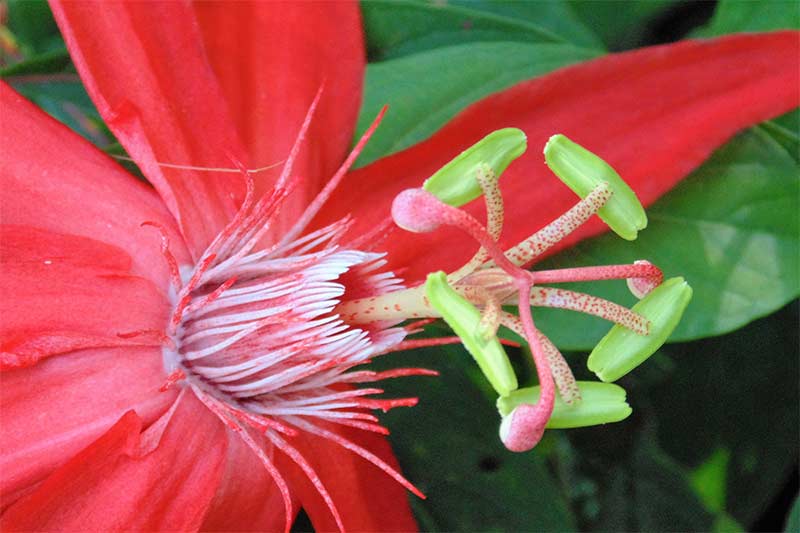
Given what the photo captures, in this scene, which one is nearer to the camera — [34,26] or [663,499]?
[663,499]

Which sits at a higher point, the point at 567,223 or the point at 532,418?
the point at 567,223

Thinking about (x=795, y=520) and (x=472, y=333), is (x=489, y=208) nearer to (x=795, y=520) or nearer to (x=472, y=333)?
(x=472, y=333)

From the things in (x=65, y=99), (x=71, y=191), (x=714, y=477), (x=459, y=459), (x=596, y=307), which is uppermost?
(x=65, y=99)

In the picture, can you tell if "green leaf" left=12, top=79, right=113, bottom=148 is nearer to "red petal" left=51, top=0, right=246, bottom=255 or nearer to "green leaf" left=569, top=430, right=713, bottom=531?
"red petal" left=51, top=0, right=246, bottom=255

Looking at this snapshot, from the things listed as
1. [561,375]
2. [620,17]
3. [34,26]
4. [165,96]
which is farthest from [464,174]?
[34,26]

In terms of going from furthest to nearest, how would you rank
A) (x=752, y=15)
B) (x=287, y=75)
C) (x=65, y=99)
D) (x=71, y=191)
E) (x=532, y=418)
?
1. (x=65, y=99)
2. (x=752, y=15)
3. (x=287, y=75)
4. (x=71, y=191)
5. (x=532, y=418)

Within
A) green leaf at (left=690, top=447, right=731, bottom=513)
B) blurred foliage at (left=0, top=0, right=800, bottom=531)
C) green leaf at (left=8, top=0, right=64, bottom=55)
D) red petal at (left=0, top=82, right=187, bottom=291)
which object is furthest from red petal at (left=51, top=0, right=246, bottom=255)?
green leaf at (left=690, top=447, right=731, bottom=513)

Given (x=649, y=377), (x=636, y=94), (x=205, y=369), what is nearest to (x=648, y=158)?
(x=636, y=94)

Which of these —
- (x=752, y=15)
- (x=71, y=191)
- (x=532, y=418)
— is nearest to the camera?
(x=532, y=418)
